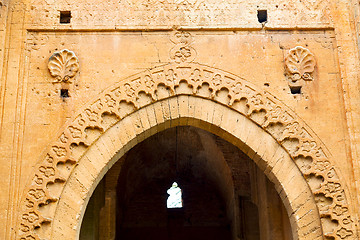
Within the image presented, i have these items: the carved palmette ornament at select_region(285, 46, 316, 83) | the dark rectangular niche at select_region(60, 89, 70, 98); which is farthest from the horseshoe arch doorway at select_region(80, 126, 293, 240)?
the dark rectangular niche at select_region(60, 89, 70, 98)

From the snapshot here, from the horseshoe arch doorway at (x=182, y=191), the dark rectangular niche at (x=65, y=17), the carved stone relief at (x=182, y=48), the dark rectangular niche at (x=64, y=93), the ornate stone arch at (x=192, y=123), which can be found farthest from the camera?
the horseshoe arch doorway at (x=182, y=191)

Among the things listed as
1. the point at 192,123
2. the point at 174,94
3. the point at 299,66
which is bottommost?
the point at 192,123

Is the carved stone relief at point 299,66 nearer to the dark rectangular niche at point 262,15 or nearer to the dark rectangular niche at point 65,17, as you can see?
the dark rectangular niche at point 262,15

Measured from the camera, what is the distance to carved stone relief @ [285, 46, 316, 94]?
22.6ft

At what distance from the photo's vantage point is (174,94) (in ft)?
22.4

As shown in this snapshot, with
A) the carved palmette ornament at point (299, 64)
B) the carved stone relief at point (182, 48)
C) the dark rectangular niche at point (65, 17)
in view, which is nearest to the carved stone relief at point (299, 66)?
the carved palmette ornament at point (299, 64)

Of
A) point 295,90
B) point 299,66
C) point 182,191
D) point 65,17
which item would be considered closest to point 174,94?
point 295,90

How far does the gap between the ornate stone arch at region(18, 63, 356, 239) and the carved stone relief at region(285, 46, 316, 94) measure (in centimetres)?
39

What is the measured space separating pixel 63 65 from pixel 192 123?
1.82 meters

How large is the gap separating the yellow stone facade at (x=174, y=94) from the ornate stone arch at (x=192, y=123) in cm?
1

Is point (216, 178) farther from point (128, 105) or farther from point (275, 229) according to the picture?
point (128, 105)

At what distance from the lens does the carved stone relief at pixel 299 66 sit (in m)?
6.90

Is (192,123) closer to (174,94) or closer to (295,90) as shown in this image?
(174,94)

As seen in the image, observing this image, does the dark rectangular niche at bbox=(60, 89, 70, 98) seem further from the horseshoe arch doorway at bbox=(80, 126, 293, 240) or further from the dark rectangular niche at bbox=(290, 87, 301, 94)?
the dark rectangular niche at bbox=(290, 87, 301, 94)
